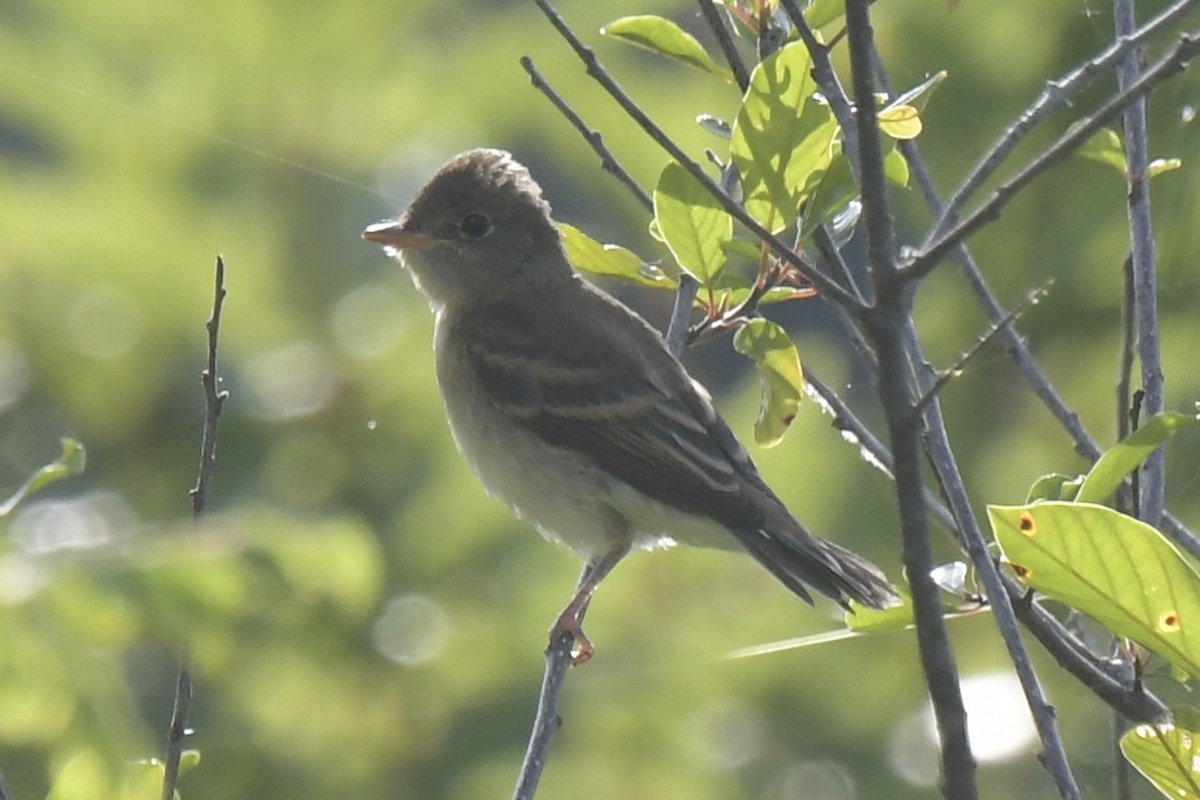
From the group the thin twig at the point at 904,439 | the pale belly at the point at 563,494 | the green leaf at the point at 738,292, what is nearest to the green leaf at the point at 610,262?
the green leaf at the point at 738,292

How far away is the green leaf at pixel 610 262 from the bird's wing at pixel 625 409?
29.7 inches

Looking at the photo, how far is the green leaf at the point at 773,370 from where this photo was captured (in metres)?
2.36

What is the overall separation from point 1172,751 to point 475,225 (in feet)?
8.92

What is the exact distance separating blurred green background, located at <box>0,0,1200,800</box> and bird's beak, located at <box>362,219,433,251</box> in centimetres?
95

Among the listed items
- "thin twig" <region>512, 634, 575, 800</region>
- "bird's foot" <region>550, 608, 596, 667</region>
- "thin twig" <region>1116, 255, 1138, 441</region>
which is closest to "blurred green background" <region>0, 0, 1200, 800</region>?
"bird's foot" <region>550, 608, 596, 667</region>

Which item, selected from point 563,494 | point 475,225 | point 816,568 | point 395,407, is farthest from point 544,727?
point 395,407

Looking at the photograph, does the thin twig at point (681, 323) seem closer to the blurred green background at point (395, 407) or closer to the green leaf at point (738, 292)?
the green leaf at point (738, 292)

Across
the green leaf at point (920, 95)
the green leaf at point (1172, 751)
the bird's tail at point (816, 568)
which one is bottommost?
the green leaf at point (1172, 751)

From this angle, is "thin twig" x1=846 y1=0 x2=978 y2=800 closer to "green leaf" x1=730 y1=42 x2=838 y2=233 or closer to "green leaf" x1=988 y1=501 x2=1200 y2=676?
"green leaf" x1=988 y1=501 x2=1200 y2=676

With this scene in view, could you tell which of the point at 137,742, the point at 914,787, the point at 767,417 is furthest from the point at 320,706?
the point at 137,742

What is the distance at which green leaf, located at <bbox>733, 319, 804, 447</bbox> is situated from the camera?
7.74ft

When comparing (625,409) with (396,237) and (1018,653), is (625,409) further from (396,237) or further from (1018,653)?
(1018,653)

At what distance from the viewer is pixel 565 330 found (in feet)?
12.8

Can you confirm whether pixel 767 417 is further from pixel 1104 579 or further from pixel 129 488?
pixel 129 488
